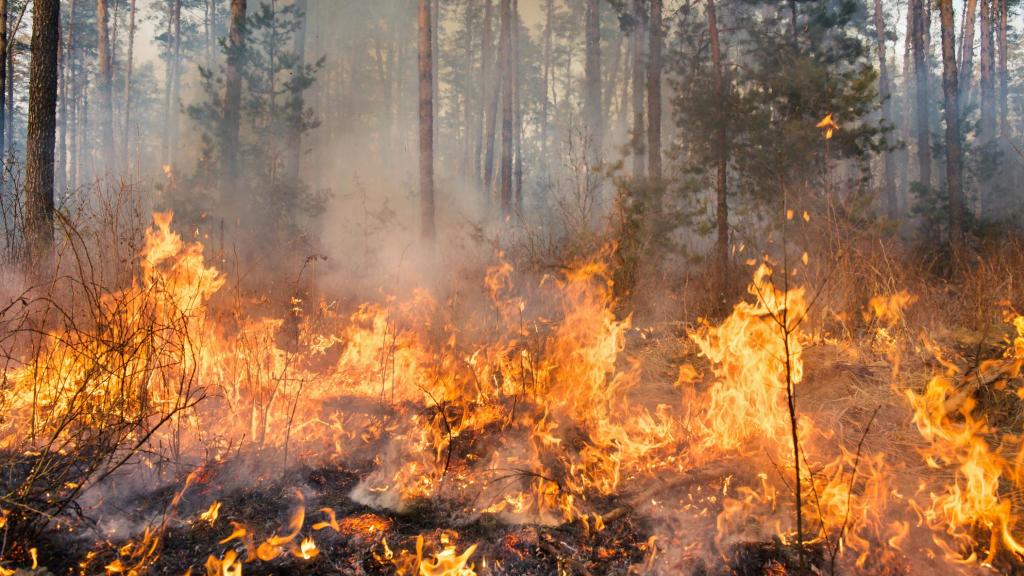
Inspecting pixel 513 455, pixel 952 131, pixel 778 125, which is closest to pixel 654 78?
pixel 778 125

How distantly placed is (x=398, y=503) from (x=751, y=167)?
30.9 feet

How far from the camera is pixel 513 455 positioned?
3738mm

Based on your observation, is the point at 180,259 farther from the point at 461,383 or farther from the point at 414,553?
the point at 414,553

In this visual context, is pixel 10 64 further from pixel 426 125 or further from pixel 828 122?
pixel 828 122

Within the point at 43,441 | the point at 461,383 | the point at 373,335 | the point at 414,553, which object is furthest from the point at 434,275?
the point at 414,553

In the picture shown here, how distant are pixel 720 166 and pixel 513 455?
23.9 ft

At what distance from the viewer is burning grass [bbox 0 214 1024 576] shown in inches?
102

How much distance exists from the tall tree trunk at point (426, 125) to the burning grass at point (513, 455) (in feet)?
23.1

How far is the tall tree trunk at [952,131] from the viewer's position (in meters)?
11.2

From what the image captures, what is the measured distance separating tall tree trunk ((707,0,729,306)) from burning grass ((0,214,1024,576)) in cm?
245

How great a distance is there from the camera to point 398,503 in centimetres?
325

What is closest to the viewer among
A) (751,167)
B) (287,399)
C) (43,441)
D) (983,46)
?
(43,441)

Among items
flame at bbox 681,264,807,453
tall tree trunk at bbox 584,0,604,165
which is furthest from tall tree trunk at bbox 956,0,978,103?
flame at bbox 681,264,807,453

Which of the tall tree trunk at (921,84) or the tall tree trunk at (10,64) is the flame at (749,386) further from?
the tall tree trunk at (921,84)
